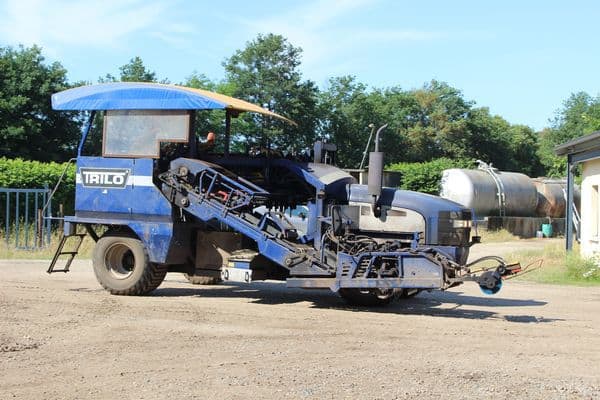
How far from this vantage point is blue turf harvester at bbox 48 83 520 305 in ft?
39.8

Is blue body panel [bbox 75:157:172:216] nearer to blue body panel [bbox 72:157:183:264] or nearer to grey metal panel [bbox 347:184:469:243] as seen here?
blue body panel [bbox 72:157:183:264]

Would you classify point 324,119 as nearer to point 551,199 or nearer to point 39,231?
point 551,199

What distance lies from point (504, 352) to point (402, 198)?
3786mm

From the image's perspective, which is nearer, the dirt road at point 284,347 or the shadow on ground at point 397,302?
the dirt road at point 284,347

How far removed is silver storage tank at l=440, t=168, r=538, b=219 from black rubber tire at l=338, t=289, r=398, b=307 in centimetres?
2113

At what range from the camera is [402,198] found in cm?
1240

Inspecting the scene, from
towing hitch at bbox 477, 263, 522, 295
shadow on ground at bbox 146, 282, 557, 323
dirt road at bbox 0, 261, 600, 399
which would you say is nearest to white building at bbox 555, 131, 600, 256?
shadow on ground at bbox 146, 282, 557, 323

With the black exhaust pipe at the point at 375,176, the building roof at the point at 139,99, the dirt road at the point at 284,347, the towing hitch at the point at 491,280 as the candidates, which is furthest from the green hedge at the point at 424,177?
the towing hitch at the point at 491,280

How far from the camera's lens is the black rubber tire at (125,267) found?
43.7ft

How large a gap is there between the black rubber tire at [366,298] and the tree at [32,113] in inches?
1198

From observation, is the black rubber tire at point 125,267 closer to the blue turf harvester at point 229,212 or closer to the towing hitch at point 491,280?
the blue turf harvester at point 229,212

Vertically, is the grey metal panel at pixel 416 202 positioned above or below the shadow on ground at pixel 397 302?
above

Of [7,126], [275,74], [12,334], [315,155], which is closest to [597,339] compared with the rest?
[315,155]

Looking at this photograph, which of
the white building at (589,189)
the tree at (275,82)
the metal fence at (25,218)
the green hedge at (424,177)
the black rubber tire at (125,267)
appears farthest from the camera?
the tree at (275,82)
